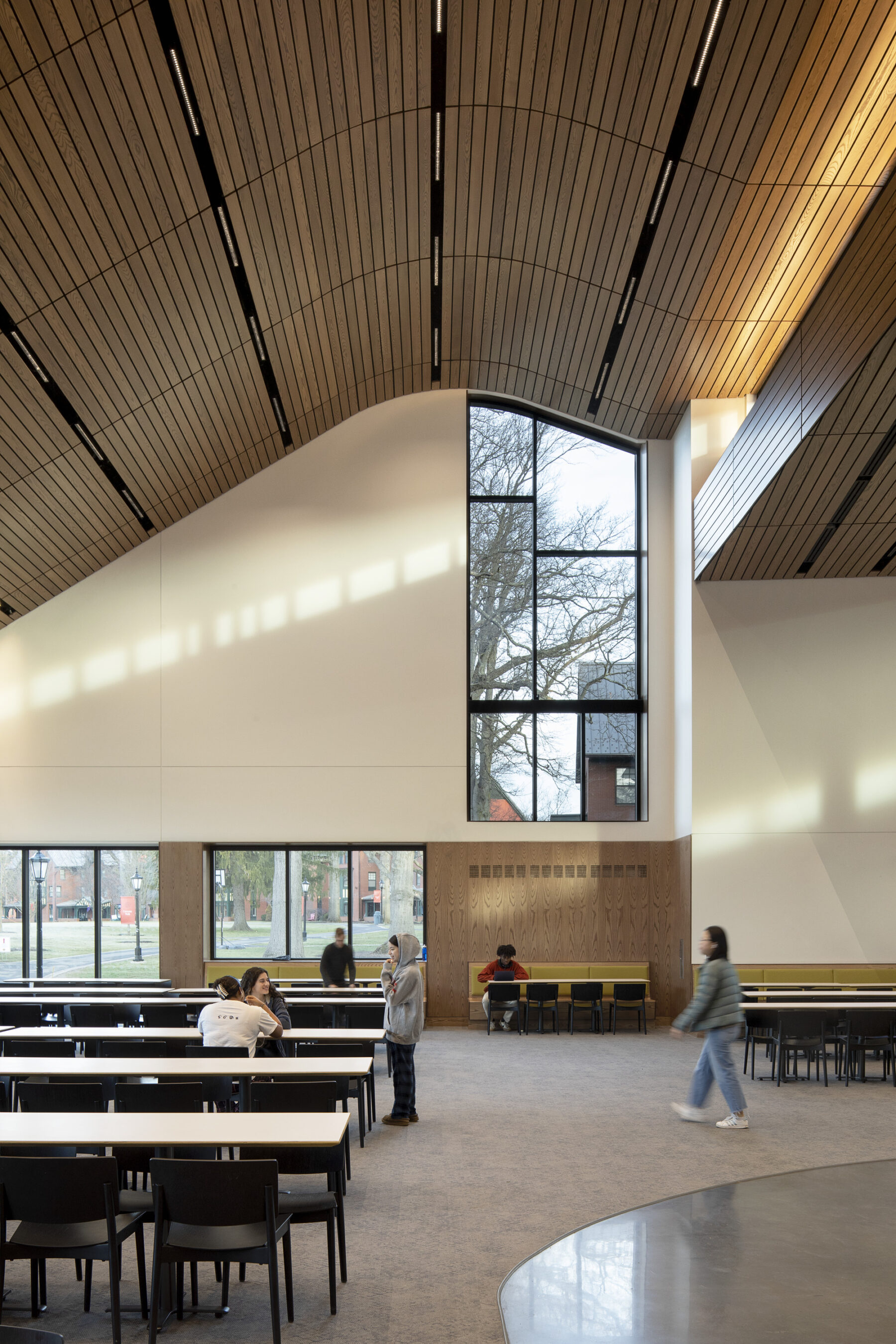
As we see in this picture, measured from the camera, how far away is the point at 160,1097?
234 inches

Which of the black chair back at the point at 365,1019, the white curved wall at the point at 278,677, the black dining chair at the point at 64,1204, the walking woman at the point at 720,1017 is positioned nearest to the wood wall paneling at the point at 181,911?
the white curved wall at the point at 278,677

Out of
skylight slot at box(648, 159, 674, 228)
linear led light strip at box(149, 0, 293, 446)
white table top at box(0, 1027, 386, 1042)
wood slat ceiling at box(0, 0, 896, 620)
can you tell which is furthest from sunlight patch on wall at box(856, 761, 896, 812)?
linear led light strip at box(149, 0, 293, 446)

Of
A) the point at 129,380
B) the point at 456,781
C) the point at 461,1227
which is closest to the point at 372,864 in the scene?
the point at 456,781

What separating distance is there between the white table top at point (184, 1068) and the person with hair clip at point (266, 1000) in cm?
97

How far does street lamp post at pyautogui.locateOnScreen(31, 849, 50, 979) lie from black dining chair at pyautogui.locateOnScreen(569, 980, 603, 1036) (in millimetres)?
7430

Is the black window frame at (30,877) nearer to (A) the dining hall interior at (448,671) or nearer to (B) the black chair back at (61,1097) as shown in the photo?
(A) the dining hall interior at (448,671)

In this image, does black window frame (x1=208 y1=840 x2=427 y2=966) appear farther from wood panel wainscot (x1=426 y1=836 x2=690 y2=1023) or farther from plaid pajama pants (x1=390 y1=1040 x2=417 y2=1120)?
plaid pajama pants (x1=390 y1=1040 x2=417 y2=1120)

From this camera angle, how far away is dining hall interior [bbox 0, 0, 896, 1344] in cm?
509

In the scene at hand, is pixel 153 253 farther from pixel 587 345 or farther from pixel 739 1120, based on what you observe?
pixel 739 1120

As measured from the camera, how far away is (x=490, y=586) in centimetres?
1622

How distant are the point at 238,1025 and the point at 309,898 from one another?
27.6 feet

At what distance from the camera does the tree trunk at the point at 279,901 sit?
15.7 m

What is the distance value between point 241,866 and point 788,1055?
304 inches

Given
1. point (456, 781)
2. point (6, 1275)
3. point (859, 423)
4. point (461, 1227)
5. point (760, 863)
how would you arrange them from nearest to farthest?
1. point (6, 1275)
2. point (461, 1227)
3. point (859, 423)
4. point (760, 863)
5. point (456, 781)
